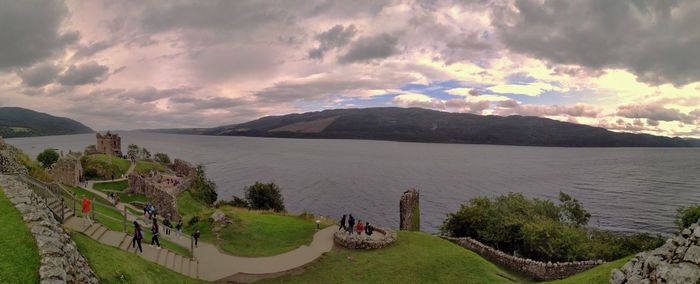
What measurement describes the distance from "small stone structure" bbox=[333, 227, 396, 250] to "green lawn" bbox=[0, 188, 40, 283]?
23655mm

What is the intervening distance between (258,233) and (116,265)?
2005 cm

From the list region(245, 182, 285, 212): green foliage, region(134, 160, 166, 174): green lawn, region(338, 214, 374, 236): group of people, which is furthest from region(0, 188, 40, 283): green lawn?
region(134, 160, 166, 174): green lawn

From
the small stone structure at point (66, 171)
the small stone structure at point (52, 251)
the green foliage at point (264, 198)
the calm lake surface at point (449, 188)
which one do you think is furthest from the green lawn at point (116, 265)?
the calm lake surface at point (449, 188)

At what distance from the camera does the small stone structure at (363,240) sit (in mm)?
33281

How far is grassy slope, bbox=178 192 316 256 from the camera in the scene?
33278mm

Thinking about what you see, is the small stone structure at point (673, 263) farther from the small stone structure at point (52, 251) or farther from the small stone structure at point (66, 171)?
the small stone structure at point (66, 171)

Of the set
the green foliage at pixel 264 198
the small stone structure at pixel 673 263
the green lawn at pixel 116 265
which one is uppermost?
the small stone structure at pixel 673 263

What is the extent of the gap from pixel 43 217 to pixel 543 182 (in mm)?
160532

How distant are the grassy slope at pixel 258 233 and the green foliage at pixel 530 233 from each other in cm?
2261

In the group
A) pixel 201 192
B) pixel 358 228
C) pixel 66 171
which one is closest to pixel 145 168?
pixel 201 192

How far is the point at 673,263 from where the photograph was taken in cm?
1191

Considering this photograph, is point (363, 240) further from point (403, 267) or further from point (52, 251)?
point (52, 251)

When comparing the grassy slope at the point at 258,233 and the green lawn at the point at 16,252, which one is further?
the grassy slope at the point at 258,233

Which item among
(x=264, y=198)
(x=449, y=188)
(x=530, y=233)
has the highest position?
(x=530, y=233)
